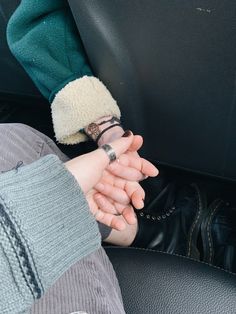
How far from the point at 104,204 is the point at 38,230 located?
22 centimetres

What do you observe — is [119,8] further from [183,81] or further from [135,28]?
[183,81]

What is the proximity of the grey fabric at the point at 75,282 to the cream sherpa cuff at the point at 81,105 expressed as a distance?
0.09 metres

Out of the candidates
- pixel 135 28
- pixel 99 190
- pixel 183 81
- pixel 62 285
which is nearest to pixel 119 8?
pixel 135 28

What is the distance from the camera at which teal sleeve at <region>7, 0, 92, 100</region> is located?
69 cm

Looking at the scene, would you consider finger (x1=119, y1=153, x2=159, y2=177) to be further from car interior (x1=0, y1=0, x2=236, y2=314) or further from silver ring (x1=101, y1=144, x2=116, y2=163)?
car interior (x1=0, y1=0, x2=236, y2=314)

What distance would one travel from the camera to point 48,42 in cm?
72

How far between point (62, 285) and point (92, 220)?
0.37 ft

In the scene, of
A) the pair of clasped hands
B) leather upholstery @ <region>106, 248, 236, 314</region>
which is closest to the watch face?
the pair of clasped hands

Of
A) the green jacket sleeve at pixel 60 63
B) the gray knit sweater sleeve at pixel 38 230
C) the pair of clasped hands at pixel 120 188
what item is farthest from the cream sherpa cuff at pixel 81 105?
the gray knit sweater sleeve at pixel 38 230

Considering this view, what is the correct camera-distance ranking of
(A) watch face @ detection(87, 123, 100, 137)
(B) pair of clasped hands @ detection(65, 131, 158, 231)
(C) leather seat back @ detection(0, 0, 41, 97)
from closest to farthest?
1. (B) pair of clasped hands @ detection(65, 131, 158, 231)
2. (A) watch face @ detection(87, 123, 100, 137)
3. (C) leather seat back @ detection(0, 0, 41, 97)

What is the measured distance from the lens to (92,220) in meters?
0.52

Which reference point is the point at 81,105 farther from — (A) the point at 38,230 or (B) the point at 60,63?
(A) the point at 38,230

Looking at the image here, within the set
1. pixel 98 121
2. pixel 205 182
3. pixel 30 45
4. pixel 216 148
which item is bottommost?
pixel 205 182

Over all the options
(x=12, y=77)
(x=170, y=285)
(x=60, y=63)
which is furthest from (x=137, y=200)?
(x=12, y=77)
